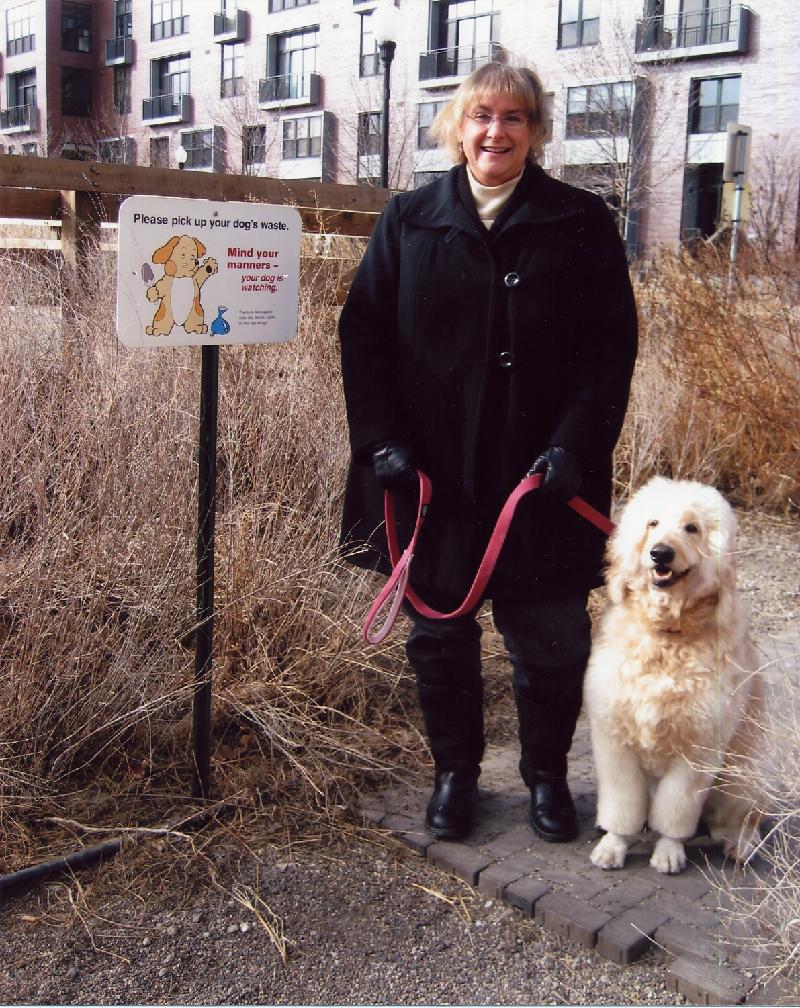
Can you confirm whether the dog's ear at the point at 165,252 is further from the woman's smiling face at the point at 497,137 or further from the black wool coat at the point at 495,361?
the woman's smiling face at the point at 497,137

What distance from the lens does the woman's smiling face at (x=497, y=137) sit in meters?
2.71

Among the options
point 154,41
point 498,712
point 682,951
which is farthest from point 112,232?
point 682,951

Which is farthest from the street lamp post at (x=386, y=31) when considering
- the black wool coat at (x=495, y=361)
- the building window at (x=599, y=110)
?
the building window at (x=599, y=110)

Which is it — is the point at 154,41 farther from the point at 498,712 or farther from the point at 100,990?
the point at 100,990

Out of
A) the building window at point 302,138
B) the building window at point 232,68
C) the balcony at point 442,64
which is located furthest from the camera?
the building window at point 302,138

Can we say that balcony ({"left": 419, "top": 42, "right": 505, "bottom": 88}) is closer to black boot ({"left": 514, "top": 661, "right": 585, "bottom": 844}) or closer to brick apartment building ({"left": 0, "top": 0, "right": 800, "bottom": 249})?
brick apartment building ({"left": 0, "top": 0, "right": 800, "bottom": 249})

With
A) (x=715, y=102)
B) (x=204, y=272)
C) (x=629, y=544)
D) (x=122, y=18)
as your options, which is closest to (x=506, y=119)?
(x=204, y=272)

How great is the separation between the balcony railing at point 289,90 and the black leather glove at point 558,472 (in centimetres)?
314

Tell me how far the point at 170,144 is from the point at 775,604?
4042mm

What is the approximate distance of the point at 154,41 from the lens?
4738 millimetres

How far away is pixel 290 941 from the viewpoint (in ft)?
8.28

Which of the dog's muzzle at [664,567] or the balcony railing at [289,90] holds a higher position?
the balcony railing at [289,90]

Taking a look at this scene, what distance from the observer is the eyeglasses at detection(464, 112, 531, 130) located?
8.92ft

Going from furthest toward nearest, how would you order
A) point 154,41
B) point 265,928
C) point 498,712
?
point 154,41
point 498,712
point 265,928
